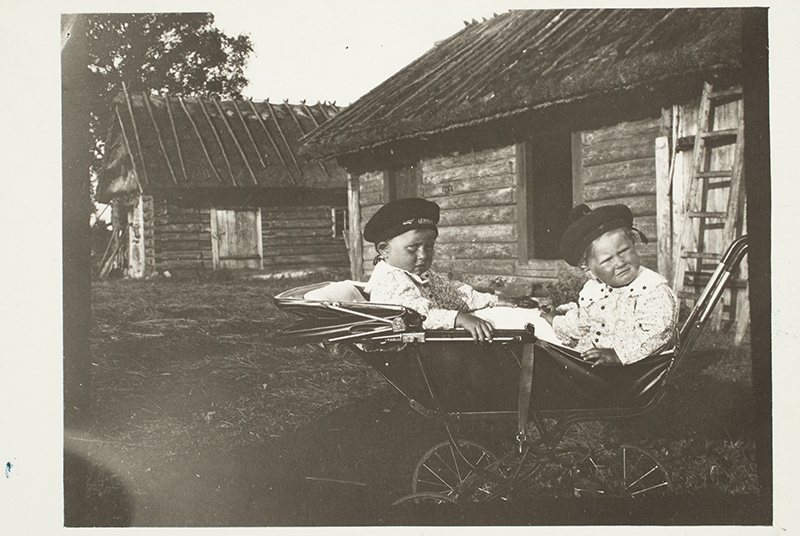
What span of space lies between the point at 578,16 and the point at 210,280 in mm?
2019

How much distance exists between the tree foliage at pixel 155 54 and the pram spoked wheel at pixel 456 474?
1.70 meters

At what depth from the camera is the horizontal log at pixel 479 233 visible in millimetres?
2438

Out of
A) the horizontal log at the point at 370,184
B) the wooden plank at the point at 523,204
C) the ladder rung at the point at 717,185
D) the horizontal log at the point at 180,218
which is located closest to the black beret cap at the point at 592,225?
the ladder rung at the point at 717,185

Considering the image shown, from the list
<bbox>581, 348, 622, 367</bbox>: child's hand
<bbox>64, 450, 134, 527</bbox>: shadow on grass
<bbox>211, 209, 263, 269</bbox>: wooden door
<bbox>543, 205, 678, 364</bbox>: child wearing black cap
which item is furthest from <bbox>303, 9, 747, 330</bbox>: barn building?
<bbox>64, 450, 134, 527</bbox>: shadow on grass

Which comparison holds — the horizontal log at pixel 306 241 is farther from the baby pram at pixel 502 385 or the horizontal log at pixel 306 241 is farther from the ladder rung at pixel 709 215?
the ladder rung at pixel 709 215

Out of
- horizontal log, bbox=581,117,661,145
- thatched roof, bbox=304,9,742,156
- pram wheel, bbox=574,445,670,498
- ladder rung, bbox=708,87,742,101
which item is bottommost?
pram wheel, bbox=574,445,670,498

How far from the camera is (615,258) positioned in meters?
1.97

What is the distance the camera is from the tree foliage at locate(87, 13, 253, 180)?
2.46m

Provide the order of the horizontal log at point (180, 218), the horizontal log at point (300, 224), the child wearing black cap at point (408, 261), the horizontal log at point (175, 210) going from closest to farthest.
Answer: the child wearing black cap at point (408, 261) < the horizontal log at point (300, 224) < the horizontal log at point (180, 218) < the horizontal log at point (175, 210)

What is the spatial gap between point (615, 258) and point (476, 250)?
80cm

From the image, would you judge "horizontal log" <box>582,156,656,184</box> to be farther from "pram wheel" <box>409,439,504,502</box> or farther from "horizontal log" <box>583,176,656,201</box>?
"pram wheel" <box>409,439,504,502</box>

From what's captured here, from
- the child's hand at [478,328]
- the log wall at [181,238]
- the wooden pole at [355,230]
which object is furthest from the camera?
the log wall at [181,238]

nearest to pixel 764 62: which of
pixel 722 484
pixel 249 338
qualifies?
pixel 722 484

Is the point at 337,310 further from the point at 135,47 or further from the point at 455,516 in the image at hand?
the point at 135,47
